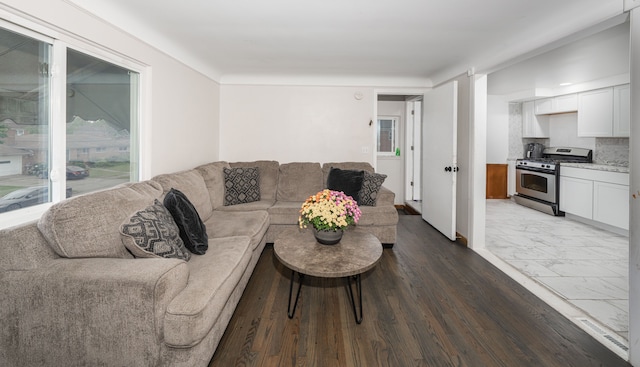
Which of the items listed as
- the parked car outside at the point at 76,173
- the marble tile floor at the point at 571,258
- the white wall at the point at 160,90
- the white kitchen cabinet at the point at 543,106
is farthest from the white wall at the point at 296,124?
the white kitchen cabinet at the point at 543,106

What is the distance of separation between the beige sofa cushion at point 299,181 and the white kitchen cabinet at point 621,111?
14.0 ft

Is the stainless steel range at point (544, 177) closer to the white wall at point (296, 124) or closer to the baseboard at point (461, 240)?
the baseboard at point (461, 240)

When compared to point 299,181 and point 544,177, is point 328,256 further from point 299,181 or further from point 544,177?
point 544,177

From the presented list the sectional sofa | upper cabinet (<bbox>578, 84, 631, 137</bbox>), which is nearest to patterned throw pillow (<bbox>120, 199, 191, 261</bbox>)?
the sectional sofa

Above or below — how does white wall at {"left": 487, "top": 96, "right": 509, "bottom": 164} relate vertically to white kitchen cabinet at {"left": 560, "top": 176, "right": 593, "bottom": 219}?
above

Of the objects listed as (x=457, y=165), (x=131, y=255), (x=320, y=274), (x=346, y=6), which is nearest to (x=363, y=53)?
(x=346, y=6)

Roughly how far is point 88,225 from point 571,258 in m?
4.37

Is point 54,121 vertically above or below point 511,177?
above

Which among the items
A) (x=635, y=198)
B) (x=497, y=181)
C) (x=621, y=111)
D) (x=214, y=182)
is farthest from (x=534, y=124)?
(x=214, y=182)

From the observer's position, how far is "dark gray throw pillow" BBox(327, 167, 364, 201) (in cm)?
404

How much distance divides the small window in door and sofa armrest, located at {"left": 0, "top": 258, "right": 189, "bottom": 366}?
5429mm

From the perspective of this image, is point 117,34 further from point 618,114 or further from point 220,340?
point 618,114

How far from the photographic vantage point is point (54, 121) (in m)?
1.99

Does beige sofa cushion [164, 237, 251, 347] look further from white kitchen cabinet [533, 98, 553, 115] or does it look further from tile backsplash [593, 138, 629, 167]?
white kitchen cabinet [533, 98, 553, 115]
